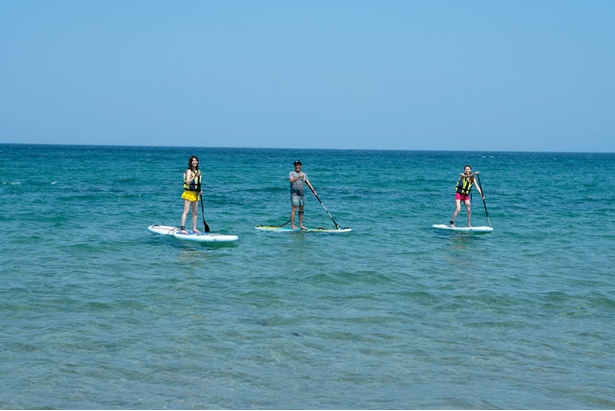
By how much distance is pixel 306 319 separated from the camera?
28.8ft

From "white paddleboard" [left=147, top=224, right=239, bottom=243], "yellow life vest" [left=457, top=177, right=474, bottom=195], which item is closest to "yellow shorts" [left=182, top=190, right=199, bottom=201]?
"white paddleboard" [left=147, top=224, right=239, bottom=243]

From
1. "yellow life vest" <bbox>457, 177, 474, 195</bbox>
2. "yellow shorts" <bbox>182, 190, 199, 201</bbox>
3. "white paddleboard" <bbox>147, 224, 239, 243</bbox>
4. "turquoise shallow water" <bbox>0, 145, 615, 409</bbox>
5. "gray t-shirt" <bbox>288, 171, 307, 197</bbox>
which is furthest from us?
"yellow life vest" <bbox>457, 177, 474, 195</bbox>

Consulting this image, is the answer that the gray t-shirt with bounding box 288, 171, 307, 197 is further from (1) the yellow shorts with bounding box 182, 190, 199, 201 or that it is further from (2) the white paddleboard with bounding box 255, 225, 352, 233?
(1) the yellow shorts with bounding box 182, 190, 199, 201

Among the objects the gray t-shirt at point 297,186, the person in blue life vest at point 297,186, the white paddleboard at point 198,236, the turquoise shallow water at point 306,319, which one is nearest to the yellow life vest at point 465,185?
the turquoise shallow water at point 306,319

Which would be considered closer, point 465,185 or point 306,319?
point 306,319

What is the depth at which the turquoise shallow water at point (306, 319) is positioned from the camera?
6.35 m

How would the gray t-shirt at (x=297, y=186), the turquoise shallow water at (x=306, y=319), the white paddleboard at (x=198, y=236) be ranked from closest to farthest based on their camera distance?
the turquoise shallow water at (x=306, y=319), the white paddleboard at (x=198, y=236), the gray t-shirt at (x=297, y=186)

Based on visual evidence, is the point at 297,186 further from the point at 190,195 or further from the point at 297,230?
the point at 190,195

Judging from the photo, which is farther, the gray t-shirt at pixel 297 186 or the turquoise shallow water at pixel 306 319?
the gray t-shirt at pixel 297 186

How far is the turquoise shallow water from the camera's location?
250 inches

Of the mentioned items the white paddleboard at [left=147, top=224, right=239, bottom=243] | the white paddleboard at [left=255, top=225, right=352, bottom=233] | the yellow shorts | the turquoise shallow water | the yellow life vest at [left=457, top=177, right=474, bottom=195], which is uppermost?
the yellow life vest at [left=457, top=177, right=474, bottom=195]

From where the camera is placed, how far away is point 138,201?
26.8 metres

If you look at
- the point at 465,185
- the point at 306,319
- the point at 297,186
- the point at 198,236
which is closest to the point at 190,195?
the point at 198,236

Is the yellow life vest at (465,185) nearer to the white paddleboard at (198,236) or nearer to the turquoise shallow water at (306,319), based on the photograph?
the turquoise shallow water at (306,319)
